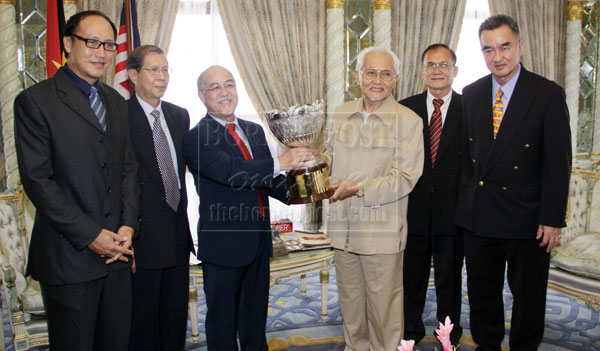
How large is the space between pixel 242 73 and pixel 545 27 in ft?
11.5

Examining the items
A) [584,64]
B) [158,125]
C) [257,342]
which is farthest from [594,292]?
[584,64]

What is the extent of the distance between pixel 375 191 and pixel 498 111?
0.76m

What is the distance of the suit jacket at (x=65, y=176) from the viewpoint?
1596mm

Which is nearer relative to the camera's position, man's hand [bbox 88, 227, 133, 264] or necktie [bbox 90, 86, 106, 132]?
man's hand [bbox 88, 227, 133, 264]

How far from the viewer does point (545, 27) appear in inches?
201

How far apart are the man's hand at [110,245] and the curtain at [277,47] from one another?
301 centimetres

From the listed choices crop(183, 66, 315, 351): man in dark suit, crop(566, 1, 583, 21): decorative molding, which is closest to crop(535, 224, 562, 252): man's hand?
crop(183, 66, 315, 351): man in dark suit

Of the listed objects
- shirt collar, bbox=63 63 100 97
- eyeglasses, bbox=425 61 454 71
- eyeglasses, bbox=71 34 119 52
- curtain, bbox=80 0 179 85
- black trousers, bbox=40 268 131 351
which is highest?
curtain, bbox=80 0 179 85

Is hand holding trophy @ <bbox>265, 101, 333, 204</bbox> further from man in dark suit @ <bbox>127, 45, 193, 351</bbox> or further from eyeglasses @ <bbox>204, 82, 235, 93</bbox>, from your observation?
man in dark suit @ <bbox>127, 45, 193, 351</bbox>

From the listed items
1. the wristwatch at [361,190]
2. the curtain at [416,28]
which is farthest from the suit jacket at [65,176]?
the curtain at [416,28]

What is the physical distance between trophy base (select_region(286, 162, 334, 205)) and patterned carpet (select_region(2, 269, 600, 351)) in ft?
3.97

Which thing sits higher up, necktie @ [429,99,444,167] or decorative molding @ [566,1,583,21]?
decorative molding @ [566,1,583,21]

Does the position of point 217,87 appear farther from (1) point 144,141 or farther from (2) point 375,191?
(2) point 375,191

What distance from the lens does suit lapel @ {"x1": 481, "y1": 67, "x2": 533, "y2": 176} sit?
2129mm
